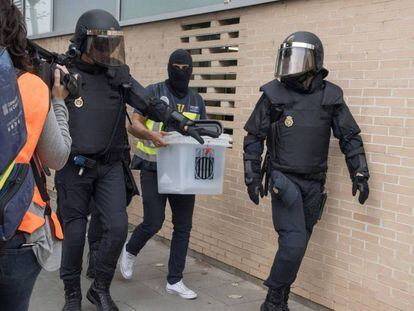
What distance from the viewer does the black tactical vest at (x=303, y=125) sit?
12.8ft

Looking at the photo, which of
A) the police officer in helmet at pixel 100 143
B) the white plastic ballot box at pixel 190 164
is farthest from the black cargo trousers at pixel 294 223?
the police officer in helmet at pixel 100 143

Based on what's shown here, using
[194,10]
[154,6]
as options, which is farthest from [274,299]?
[154,6]

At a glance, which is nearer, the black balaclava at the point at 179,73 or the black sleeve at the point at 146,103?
the black sleeve at the point at 146,103

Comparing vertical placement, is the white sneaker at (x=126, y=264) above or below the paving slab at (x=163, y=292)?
above

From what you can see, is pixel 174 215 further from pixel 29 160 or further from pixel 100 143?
pixel 29 160

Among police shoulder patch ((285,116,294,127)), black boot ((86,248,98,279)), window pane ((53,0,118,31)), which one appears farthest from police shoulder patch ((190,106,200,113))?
window pane ((53,0,118,31))

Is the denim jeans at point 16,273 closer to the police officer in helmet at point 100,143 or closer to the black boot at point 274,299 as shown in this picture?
the police officer in helmet at point 100,143

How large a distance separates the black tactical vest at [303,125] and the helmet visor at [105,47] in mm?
1078

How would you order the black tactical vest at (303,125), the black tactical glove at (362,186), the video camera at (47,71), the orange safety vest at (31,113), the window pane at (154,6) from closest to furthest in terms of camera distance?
the orange safety vest at (31,113) → the video camera at (47,71) → the black tactical glove at (362,186) → the black tactical vest at (303,125) → the window pane at (154,6)

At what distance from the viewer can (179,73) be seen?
14.9 feet

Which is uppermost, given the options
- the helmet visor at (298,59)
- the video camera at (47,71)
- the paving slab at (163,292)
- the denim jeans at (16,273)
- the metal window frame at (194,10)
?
the metal window frame at (194,10)

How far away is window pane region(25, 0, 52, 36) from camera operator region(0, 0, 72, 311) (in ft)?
24.1

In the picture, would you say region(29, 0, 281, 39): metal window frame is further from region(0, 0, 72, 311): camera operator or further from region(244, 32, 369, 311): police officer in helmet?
region(0, 0, 72, 311): camera operator

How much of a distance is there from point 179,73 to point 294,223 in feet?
5.05
